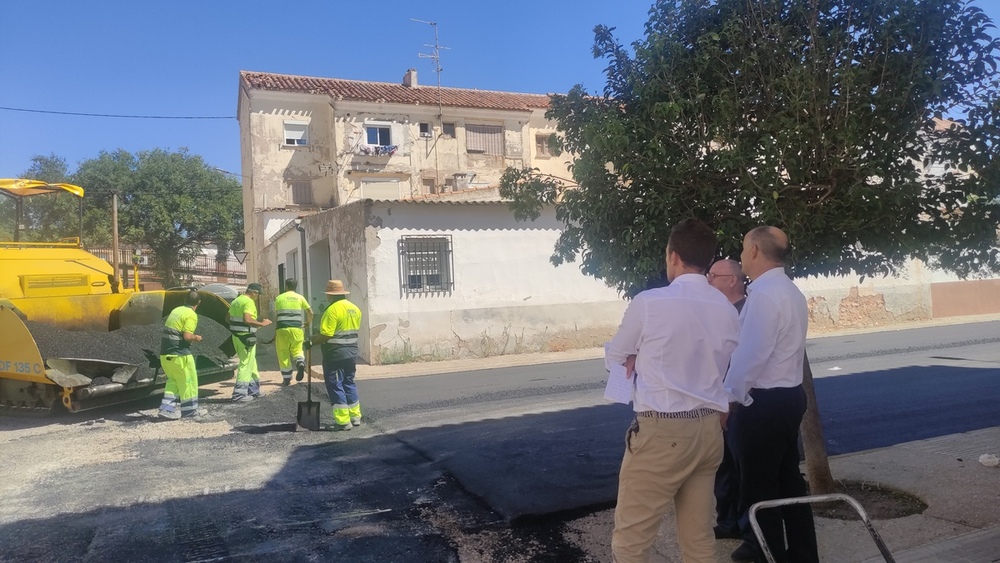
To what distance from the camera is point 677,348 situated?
2.86 m

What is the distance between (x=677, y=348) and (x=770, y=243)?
1.06 m

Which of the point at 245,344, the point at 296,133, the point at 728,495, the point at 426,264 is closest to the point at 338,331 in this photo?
the point at 245,344

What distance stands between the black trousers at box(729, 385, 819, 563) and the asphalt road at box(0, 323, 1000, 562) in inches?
40.8

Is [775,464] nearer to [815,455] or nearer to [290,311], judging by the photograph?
[815,455]

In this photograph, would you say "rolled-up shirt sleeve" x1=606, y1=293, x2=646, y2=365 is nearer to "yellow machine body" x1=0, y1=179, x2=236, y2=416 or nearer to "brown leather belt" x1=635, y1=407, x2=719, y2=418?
"brown leather belt" x1=635, y1=407, x2=719, y2=418

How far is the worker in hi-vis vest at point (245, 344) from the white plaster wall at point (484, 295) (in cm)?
466

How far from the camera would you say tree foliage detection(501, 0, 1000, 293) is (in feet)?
13.9

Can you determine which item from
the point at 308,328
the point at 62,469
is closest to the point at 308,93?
the point at 308,328

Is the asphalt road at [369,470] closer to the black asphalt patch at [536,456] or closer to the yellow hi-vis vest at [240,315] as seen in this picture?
the black asphalt patch at [536,456]

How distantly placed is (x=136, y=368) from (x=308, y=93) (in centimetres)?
2446

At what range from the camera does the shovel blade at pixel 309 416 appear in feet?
26.6

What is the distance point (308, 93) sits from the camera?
31.6m

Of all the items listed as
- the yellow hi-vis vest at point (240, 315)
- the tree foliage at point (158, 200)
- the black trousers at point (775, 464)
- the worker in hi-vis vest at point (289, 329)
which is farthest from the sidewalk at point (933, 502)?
the tree foliage at point (158, 200)

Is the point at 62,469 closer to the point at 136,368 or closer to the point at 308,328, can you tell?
the point at 136,368
